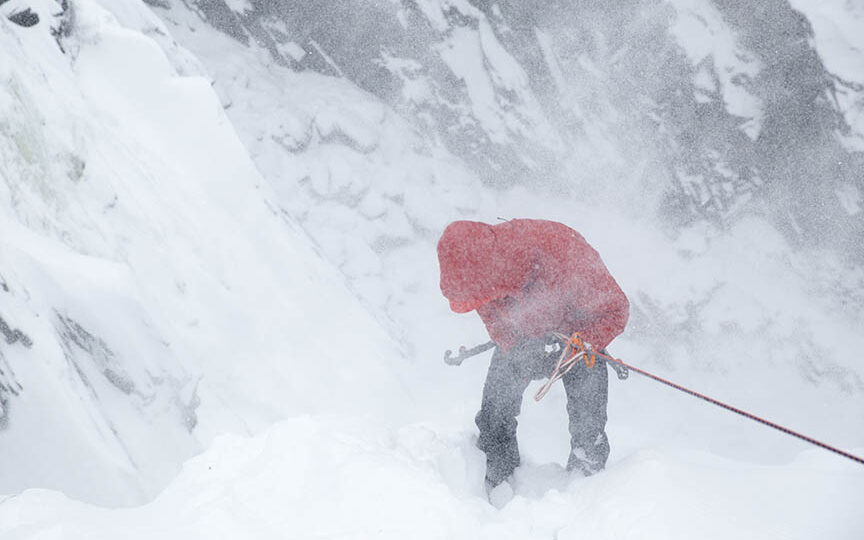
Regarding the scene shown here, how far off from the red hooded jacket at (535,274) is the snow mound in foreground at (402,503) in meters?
0.66

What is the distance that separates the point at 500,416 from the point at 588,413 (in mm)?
454

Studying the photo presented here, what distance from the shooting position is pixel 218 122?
5762 mm

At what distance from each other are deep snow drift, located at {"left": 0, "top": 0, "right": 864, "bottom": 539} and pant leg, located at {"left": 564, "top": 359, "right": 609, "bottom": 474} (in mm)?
207

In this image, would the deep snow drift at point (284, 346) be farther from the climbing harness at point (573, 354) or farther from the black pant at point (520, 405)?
the climbing harness at point (573, 354)

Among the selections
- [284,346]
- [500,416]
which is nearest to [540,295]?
[500,416]

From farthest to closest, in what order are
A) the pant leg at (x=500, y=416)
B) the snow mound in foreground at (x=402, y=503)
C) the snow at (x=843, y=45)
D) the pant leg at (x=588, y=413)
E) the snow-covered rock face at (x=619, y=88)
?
the snow-covered rock face at (x=619, y=88) < the snow at (x=843, y=45) < the pant leg at (x=500, y=416) < the pant leg at (x=588, y=413) < the snow mound in foreground at (x=402, y=503)

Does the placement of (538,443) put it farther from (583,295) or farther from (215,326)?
(583,295)

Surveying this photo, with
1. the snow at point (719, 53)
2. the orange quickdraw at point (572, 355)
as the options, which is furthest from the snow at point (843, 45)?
the orange quickdraw at point (572, 355)

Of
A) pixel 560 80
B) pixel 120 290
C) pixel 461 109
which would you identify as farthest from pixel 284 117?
pixel 120 290

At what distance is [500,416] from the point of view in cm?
299

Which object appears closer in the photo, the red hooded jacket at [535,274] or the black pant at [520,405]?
the red hooded jacket at [535,274]

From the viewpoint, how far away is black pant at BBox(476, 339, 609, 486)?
2.79 meters

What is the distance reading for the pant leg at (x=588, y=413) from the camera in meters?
2.78

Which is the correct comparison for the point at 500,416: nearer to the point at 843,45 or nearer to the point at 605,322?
the point at 605,322
